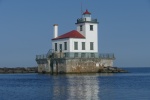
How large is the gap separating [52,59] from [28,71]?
24104mm

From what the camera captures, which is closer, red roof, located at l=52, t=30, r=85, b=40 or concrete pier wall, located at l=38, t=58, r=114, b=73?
concrete pier wall, located at l=38, t=58, r=114, b=73

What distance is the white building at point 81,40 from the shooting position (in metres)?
58.8

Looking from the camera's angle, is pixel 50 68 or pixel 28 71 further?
pixel 28 71

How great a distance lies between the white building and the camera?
58.8m

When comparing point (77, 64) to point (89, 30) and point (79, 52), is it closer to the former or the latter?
point (79, 52)

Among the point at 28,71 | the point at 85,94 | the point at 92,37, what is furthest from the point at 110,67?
the point at 85,94

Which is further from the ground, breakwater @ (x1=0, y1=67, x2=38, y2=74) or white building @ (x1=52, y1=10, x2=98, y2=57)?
white building @ (x1=52, y1=10, x2=98, y2=57)

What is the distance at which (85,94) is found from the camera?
29531mm

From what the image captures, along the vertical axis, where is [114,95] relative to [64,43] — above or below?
below

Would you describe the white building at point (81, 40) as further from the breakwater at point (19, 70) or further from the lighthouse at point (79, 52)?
the breakwater at point (19, 70)

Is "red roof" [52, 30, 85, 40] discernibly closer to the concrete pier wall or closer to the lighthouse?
the lighthouse

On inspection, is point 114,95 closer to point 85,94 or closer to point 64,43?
point 85,94

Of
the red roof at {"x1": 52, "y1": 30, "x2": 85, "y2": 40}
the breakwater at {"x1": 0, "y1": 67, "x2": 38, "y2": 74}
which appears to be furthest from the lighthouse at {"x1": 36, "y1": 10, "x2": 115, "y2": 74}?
the breakwater at {"x1": 0, "y1": 67, "x2": 38, "y2": 74}

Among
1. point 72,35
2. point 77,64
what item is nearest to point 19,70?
point 72,35
